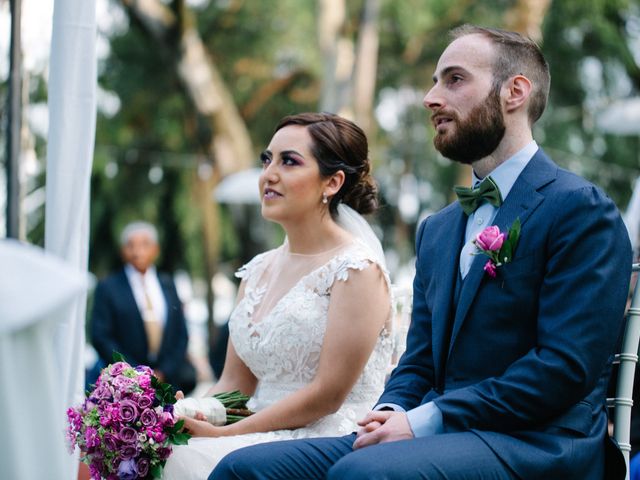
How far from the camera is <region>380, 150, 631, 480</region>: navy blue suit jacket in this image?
2.80 m

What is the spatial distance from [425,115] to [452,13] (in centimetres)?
249

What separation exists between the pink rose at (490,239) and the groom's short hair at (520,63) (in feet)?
1.60

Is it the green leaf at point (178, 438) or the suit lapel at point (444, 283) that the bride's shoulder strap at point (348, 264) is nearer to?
the suit lapel at point (444, 283)

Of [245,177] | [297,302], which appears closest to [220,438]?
[297,302]

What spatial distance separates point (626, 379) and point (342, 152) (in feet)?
4.96

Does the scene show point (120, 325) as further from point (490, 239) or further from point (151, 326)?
point (490, 239)

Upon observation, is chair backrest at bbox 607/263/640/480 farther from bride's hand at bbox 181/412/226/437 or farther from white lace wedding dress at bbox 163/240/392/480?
bride's hand at bbox 181/412/226/437

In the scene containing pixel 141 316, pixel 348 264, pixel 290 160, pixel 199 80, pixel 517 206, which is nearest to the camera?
pixel 517 206

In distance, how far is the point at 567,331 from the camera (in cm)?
280

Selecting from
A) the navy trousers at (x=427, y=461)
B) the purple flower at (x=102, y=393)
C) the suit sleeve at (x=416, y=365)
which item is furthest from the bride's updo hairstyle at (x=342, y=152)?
the navy trousers at (x=427, y=461)

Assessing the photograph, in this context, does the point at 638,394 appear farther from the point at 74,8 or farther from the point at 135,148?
the point at 135,148

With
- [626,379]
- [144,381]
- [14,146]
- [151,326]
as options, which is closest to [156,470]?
[144,381]

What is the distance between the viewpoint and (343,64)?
1363 centimetres

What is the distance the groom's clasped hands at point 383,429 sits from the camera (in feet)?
9.57
